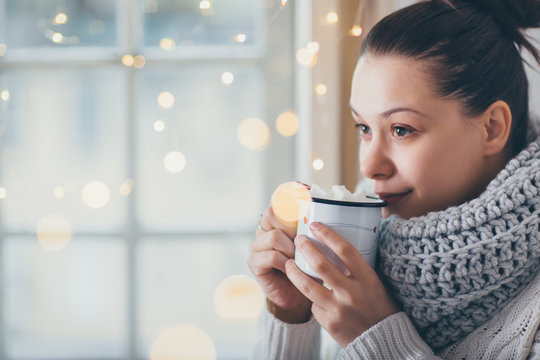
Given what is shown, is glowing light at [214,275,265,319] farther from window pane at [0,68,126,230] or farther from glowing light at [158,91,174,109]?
glowing light at [158,91,174,109]

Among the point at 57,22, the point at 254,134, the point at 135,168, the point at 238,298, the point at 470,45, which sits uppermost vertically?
the point at 57,22

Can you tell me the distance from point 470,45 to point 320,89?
469 mm

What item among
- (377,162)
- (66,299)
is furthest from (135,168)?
(377,162)

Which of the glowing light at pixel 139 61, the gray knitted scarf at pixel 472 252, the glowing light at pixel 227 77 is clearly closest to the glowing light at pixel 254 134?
the glowing light at pixel 227 77

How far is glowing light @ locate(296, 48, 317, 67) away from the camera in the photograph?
3.63 ft

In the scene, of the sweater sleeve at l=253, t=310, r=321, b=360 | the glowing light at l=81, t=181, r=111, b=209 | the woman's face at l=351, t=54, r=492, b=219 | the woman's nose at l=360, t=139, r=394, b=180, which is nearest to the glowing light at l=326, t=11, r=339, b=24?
the woman's face at l=351, t=54, r=492, b=219

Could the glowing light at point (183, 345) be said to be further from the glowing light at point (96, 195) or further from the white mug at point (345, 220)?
the white mug at point (345, 220)

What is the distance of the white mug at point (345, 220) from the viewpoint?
59cm

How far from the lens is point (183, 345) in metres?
1.37

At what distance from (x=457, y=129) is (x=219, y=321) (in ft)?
3.32

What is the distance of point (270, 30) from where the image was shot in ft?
4.18

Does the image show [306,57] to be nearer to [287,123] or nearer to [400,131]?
[287,123]

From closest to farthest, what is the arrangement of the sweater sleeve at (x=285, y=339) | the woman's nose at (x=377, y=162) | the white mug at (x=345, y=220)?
the white mug at (x=345, y=220)
the woman's nose at (x=377, y=162)
the sweater sleeve at (x=285, y=339)

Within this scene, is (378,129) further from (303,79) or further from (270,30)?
(270,30)
